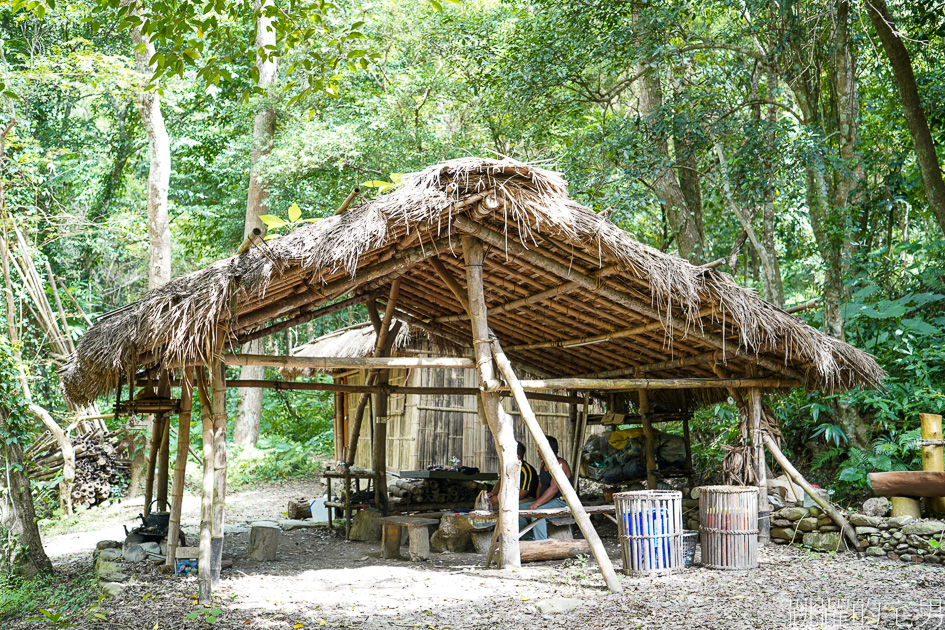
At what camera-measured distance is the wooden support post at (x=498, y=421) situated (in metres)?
6.02

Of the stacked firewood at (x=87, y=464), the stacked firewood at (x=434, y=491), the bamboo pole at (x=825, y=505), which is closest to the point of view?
the bamboo pole at (x=825, y=505)

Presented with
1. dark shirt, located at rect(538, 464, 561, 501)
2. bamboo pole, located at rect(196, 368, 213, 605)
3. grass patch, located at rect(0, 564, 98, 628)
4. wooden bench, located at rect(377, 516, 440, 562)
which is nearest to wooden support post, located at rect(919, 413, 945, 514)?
dark shirt, located at rect(538, 464, 561, 501)

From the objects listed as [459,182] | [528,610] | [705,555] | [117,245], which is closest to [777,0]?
[459,182]

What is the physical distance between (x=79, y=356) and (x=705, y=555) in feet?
19.7

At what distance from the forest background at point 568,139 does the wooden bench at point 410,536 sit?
3.67 metres

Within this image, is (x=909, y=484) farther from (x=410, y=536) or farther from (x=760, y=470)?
(x=410, y=536)

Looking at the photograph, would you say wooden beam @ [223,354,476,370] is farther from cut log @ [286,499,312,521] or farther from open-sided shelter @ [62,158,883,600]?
cut log @ [286,499,312,521]

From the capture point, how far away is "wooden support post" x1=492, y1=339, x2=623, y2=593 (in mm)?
5328

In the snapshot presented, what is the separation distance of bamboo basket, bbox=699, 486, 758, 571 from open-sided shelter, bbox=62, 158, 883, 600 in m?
1.31

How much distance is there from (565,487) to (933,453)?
382cm

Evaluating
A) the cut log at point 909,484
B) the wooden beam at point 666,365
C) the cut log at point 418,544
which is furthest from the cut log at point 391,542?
the cut log at point 909,484

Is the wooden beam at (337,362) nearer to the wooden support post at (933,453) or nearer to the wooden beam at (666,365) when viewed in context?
the wooden beam at (666,365)

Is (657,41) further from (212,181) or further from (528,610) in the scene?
(212,181)

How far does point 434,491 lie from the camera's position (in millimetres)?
10234
